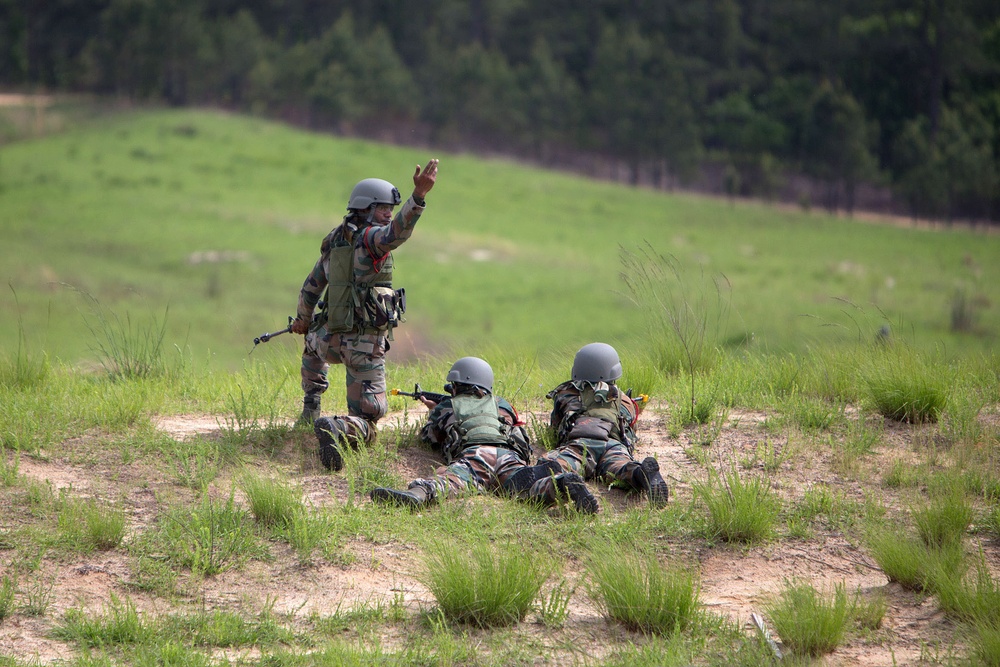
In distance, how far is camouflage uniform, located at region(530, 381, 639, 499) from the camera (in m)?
5.95

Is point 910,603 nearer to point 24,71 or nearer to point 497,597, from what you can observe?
point 497,597

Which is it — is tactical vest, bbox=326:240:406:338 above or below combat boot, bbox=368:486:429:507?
above

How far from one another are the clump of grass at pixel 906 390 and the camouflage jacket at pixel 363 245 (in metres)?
3.68

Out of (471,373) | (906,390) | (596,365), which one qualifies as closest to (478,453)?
(471,373)

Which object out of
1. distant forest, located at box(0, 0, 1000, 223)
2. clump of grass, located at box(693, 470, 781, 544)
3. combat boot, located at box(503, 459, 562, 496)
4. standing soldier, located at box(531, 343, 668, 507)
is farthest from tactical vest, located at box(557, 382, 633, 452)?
distant forest, located at box(0, 0, 1000, 223)

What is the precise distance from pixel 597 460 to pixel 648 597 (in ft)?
5.49

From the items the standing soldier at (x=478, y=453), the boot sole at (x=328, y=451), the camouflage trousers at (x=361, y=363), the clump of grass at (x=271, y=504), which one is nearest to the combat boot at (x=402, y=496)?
the standing soldier at (x=478, y=453)

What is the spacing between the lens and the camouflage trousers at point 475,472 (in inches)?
227

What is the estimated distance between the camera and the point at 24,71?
5869cm

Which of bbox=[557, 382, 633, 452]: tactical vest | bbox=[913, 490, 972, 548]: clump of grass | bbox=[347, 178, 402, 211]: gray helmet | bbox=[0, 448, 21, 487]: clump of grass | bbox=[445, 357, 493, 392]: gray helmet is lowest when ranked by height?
bbox=[0, 448, 21, 487]: clump of grass

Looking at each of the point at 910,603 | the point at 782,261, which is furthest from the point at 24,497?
the point at 782,261

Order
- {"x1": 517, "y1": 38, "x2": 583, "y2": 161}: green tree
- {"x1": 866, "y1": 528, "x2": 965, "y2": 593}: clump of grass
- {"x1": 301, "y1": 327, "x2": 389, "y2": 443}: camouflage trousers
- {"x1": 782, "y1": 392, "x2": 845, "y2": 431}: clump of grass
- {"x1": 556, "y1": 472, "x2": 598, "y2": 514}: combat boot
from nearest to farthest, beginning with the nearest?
{"x1": 866, "y1": 528, "x2": 965, "y2": 593}: clump of grass < {"x1": 556, "y1": 472, "x2": 598, "y2": 514}: combat boot < {"x1": 301, "y1": 327, "x2": 389, "y2": 443}: camouflage trousers < {"x1": 782, "y1": 392, "x2": 845, "y2": 431}: clump of grass < {"x1": 517, "y1": 38, "x2": 583, "y2": 161}: green tree

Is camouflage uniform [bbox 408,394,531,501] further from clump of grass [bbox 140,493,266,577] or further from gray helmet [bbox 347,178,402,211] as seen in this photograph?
gray helmet [bbox 347,178,402,211]

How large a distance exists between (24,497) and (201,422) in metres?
1.69
